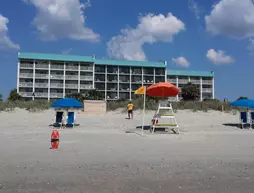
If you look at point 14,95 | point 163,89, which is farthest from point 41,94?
point 163,89

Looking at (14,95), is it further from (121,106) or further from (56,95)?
(121,106)

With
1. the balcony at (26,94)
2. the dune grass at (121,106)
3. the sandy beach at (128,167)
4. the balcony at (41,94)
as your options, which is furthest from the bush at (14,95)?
the sandy beach at (128,167)

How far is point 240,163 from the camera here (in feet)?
23.9

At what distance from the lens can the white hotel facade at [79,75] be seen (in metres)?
80.2

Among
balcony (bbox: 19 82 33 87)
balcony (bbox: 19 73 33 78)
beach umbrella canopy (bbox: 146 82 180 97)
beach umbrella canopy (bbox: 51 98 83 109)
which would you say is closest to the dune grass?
beach umbrella canopy (bbox: 51 98 83 109)

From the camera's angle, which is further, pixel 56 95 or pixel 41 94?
pixel 56 95

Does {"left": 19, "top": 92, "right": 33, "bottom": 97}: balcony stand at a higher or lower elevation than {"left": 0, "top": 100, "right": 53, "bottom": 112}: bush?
higher

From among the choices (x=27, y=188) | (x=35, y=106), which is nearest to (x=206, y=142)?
(x=27, y=188)

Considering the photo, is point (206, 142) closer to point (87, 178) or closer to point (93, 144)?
point (93, 144)

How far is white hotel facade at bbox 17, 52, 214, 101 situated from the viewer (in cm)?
8025

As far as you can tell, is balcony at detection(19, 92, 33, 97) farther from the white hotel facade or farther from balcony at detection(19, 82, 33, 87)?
balcony at detection(19, 82, 33, 87)

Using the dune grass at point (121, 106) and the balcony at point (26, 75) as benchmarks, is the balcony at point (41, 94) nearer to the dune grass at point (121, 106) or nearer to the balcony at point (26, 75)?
the balcony at point (26, 75)

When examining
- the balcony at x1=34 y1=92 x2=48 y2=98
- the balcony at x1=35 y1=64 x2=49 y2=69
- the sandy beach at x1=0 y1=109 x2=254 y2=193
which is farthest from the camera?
the balcony at x1=35 y1=64 x2=49 y2=69

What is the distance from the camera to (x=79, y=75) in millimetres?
82625
